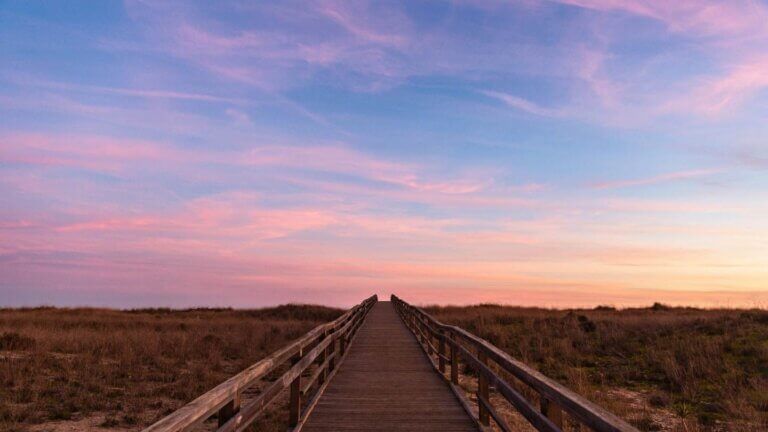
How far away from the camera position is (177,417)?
133 inches

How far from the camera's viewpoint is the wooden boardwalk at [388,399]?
7.41 meters


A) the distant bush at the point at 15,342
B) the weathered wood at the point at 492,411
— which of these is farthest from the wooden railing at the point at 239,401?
the distant bush at the point at 15,342

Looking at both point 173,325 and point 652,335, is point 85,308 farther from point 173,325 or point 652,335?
point 652,335

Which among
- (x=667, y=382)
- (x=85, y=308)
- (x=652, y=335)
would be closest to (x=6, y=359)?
(x=667, y=382)

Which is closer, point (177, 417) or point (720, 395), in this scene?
point (177, 417)

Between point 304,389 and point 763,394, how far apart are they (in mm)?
11465

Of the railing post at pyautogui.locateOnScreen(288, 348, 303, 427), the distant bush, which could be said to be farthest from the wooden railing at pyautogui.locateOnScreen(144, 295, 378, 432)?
the distant bush

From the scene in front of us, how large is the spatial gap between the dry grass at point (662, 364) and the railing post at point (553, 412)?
5.61 meters

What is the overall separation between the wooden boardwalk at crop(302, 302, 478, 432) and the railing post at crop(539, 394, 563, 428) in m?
2.65

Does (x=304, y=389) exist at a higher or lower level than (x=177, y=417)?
lower

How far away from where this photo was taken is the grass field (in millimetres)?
11328

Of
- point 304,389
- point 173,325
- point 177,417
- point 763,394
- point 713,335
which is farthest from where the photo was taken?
point 173,325

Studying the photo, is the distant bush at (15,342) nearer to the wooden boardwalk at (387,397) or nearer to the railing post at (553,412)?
the wooden boardwalk at (387,397)

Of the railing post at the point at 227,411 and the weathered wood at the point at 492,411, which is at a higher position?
the railing post at the point at 227,411
